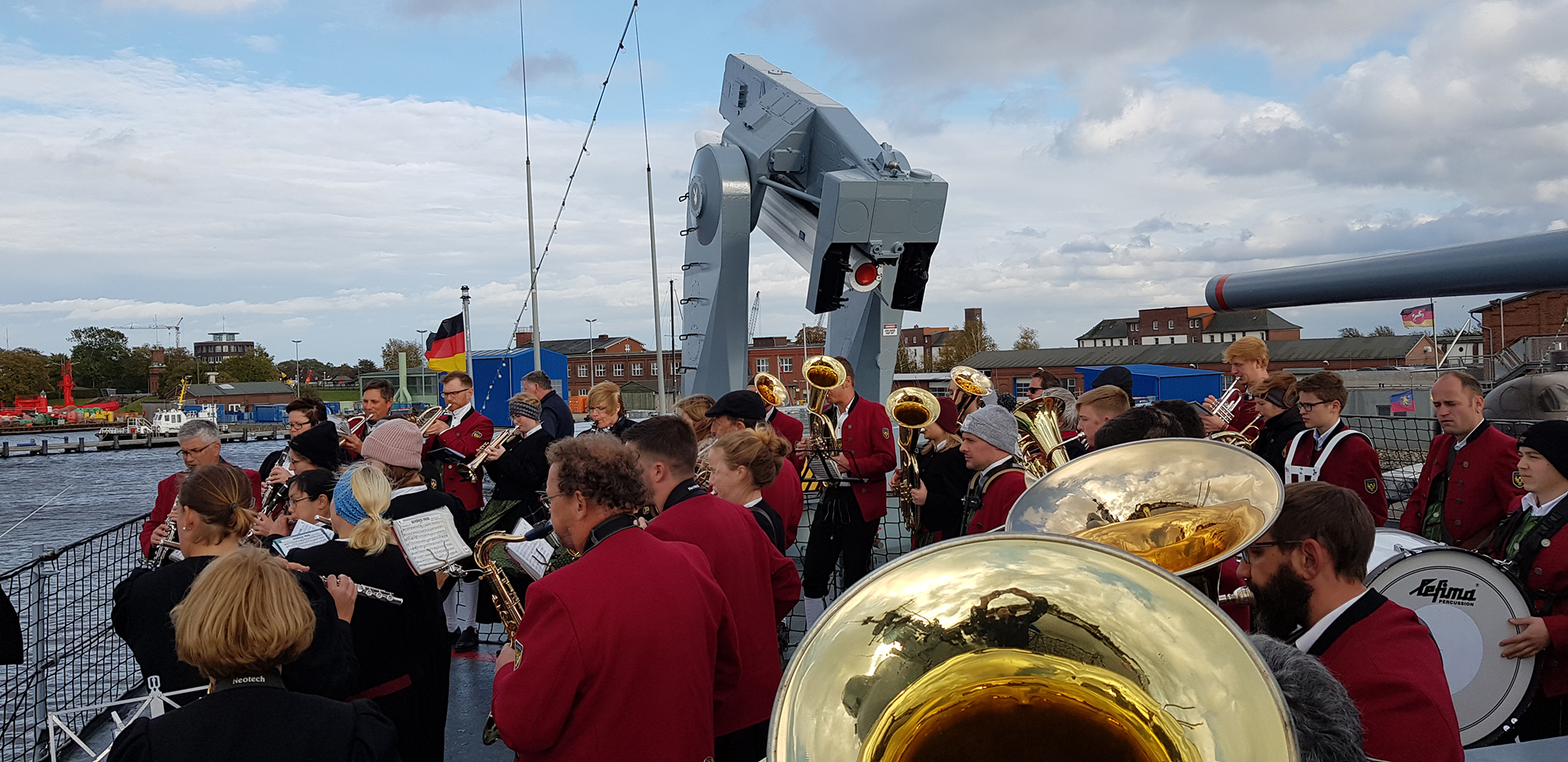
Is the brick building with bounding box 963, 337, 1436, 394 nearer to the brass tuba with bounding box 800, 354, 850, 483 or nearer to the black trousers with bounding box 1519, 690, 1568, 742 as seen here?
the brass tuba with bounding box 800, 354, 850, 483

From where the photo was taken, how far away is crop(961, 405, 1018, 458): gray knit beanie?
186 inches

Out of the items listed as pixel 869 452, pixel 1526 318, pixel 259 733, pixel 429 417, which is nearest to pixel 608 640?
pixel 259 733

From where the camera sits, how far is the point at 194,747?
2.05 m

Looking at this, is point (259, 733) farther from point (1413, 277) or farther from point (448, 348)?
point (448, 348)

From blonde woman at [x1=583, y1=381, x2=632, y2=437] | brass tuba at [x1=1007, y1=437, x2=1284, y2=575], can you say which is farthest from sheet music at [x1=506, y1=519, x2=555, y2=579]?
blonde woman at [x1=583, y1=381, x2=632, y2=437]

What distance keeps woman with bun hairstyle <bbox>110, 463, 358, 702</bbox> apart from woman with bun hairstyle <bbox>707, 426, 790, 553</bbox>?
4.84 ft

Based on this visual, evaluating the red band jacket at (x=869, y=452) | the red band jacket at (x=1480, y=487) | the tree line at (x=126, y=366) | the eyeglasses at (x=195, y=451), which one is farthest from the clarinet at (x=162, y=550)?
the tree line at (x=126, y=366)

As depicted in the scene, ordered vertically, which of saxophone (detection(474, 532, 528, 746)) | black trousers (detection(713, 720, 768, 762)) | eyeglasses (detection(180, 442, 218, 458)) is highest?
eyeglasses (detection(180, 442, 218, 458))

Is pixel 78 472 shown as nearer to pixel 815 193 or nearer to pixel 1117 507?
pixel 815 193

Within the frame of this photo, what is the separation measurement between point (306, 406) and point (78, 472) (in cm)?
6000

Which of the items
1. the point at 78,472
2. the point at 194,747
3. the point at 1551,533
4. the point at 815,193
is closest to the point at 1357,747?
the point at 194,747

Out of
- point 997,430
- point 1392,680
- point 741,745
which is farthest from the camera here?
point 997,430

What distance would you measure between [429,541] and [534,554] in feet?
1.22

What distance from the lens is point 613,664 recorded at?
2.49 meters
